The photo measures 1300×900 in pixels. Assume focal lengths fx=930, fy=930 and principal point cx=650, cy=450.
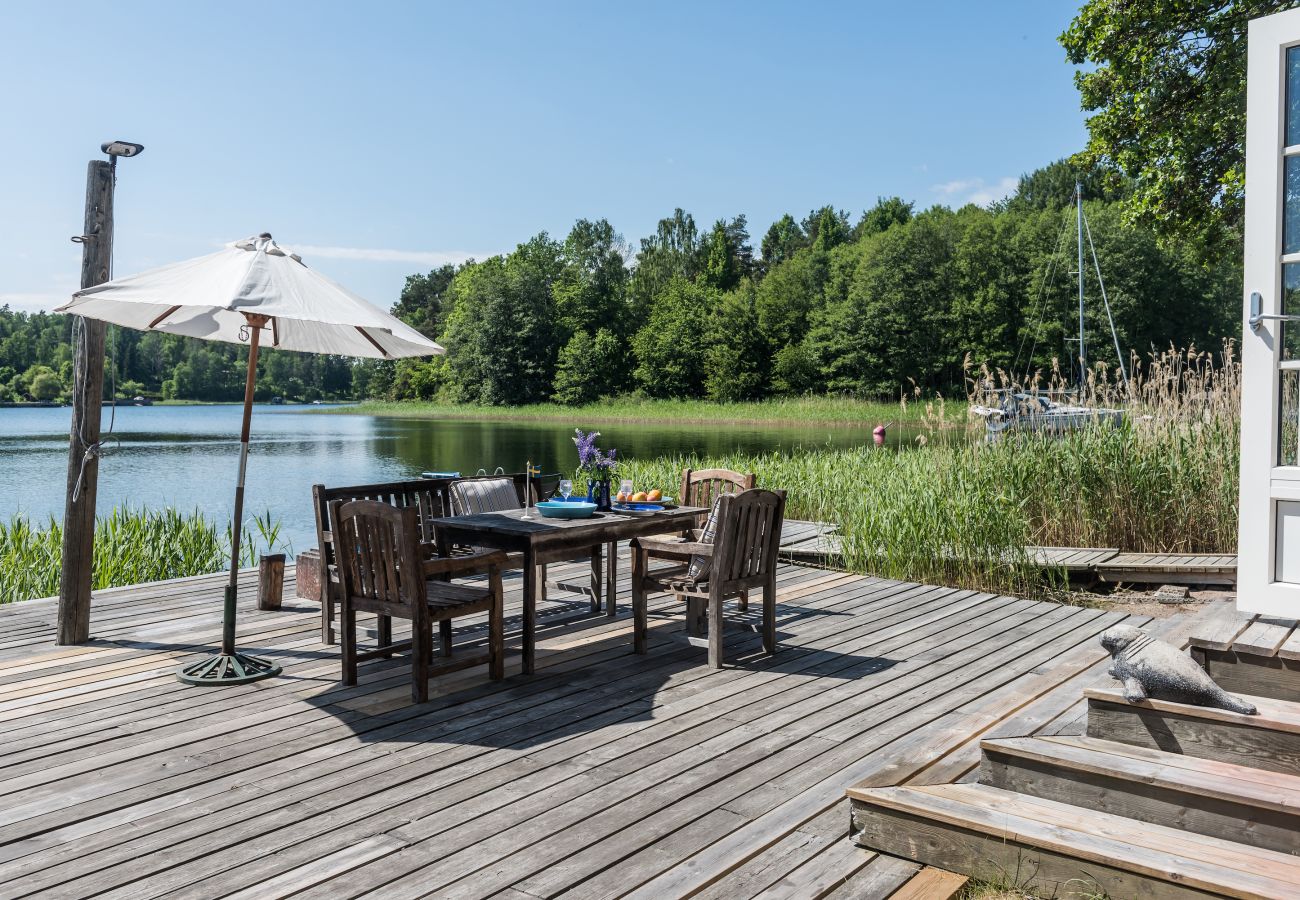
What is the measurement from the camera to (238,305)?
3445mm

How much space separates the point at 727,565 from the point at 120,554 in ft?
17.6

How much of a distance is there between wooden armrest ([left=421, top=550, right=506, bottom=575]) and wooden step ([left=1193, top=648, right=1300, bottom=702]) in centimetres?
265

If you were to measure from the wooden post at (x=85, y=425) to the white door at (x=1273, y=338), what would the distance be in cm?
487

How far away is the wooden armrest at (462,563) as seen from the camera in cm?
373

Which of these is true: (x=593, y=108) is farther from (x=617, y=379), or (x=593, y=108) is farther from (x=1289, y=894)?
(x=1289, y=894)

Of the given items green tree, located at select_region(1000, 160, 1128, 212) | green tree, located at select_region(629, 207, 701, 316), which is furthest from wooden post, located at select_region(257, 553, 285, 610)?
green tree, located at select_region(629, 207, 701, 316)

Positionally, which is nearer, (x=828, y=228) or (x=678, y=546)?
(x=678, y=546)

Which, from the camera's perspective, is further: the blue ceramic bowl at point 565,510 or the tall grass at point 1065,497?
the tall grass at point 1065,497

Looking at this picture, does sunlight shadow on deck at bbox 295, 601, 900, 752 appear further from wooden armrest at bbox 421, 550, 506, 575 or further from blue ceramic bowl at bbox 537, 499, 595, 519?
blue ceramic bowl at bbox 537, 499, 595, 519

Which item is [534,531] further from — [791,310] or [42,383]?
[42,383]

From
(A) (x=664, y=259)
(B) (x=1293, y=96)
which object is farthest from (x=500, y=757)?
(A) (x=664, y=259)

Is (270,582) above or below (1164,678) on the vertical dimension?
below

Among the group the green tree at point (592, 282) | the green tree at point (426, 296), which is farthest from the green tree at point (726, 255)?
the green tree at point (426, 296)

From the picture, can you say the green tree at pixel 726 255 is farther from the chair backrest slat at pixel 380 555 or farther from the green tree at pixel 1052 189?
the chair backrest slat at pixel 380 555
